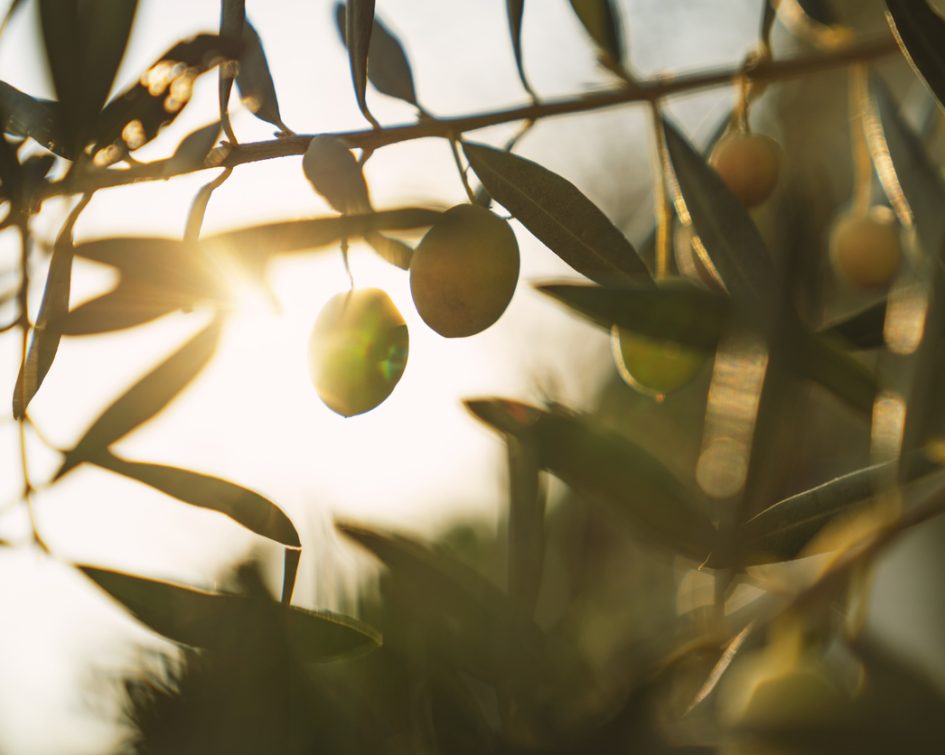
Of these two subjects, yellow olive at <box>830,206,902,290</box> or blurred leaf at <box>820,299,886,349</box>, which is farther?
yellow olive at <box>830,206,902,290</box>

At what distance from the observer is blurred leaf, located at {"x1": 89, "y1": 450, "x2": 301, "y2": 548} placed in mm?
589

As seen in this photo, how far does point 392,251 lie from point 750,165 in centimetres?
39

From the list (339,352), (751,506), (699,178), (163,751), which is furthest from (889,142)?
(163,751)

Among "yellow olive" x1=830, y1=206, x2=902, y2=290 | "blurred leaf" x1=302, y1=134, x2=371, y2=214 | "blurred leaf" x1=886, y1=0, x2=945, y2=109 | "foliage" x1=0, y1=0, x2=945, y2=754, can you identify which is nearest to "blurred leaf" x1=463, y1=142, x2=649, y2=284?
"foliage" x1=0, y1=0, x2=945, y2=754

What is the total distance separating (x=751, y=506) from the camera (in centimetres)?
55

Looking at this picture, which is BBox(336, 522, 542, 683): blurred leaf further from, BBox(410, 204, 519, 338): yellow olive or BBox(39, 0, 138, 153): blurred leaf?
BBox(39, 0, 138, 153): blurred leaf

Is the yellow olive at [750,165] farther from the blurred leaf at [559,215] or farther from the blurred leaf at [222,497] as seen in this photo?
the blurred leaf at [222,497]

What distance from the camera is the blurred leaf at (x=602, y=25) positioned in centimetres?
86

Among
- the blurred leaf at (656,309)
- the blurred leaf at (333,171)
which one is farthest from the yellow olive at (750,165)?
the blurred leaf at (333,171)

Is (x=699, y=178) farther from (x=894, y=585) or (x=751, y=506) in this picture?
(x=894, y=585)

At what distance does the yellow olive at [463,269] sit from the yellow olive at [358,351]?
0.04m

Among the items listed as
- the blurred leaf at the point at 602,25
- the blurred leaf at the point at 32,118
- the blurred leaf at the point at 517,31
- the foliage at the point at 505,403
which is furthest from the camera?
the blurred leaf at the point at 602,25

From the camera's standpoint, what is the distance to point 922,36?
0.59 m

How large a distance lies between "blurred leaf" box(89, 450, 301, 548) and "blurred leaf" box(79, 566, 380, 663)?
54mm
